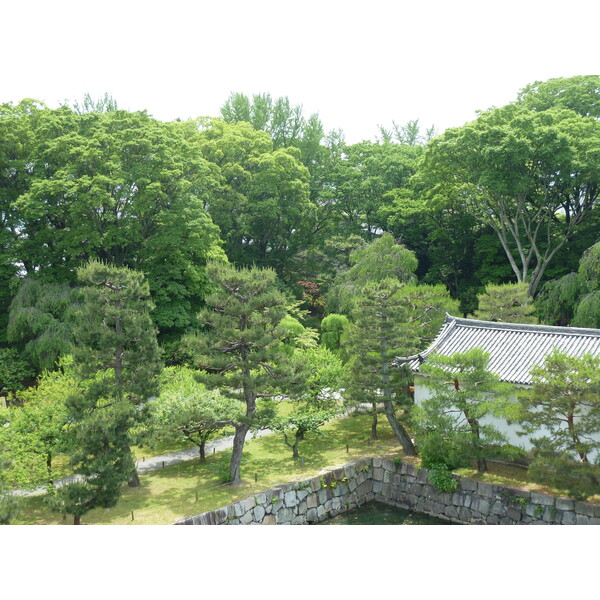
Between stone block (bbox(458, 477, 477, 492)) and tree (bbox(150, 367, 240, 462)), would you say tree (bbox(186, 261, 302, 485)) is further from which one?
stone block (bbox(458, 477, 477, 492))

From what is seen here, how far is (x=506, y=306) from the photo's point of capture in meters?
11.4

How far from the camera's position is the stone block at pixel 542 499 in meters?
6.80

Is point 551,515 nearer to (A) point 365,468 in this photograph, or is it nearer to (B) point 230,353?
(A) point 365,468

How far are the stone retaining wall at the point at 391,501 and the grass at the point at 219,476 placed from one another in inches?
9.8

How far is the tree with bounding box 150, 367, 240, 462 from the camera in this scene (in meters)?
7.32

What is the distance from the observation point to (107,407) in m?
7.10

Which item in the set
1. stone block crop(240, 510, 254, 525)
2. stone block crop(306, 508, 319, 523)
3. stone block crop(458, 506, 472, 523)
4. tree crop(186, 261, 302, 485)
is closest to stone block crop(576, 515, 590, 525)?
stone block crop(458, 506, 472, 523)

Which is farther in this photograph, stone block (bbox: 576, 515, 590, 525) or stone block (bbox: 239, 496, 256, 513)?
stone block (bbox: 239, 496, 256, 513)

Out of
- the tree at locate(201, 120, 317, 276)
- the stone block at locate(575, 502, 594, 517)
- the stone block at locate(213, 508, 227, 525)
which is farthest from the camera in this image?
the tree at locate(201, 120, 317, 276)

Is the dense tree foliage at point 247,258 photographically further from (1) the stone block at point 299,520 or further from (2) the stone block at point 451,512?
(1) the stone block at point 299,520

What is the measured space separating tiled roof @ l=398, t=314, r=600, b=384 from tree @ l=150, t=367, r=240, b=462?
324cm

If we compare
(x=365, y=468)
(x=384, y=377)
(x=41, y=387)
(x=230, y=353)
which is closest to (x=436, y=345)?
(x=384, y=377)

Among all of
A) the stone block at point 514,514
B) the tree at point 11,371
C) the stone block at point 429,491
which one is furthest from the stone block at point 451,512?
the tree at point 11,371

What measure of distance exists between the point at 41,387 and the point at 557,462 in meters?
7.90
